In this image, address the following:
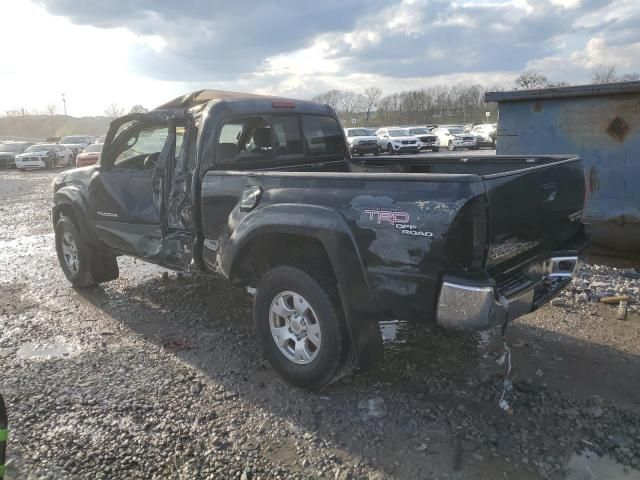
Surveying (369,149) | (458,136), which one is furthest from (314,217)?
(458,136)

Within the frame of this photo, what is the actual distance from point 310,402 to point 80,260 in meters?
3.58

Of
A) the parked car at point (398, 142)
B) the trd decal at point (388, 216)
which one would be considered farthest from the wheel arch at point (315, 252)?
the parked car at point (398, 142)

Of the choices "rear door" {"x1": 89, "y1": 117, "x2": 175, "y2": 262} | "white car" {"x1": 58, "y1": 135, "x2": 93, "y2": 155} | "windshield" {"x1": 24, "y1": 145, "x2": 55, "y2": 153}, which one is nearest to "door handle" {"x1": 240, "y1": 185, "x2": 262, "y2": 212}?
"rear door" {"x1": 89, "y1": 117, "x2": 175, "y2": 262}

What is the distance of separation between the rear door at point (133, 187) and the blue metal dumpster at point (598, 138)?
4.33m

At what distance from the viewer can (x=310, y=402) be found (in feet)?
11.2

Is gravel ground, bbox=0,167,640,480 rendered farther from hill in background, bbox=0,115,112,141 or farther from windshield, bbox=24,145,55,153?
hill in background, bbox=0,115,112,141

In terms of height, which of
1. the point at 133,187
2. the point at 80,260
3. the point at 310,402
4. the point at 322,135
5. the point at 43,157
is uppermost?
the point at 322,135

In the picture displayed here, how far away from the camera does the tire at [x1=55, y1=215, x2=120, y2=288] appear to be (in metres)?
5.71

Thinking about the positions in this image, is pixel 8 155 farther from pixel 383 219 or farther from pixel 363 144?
pixel 383 219

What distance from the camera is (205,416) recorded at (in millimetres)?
3273

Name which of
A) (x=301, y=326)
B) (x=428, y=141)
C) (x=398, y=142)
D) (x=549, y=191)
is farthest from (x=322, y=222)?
(x=428, y=141)

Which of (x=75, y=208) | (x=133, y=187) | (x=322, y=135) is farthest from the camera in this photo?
(x=75, y=208)

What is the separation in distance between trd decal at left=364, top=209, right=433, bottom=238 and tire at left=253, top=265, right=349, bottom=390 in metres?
0.64

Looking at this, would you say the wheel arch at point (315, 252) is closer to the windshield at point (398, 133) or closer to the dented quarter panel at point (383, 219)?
the dented quarter panel at point (383, 219)
